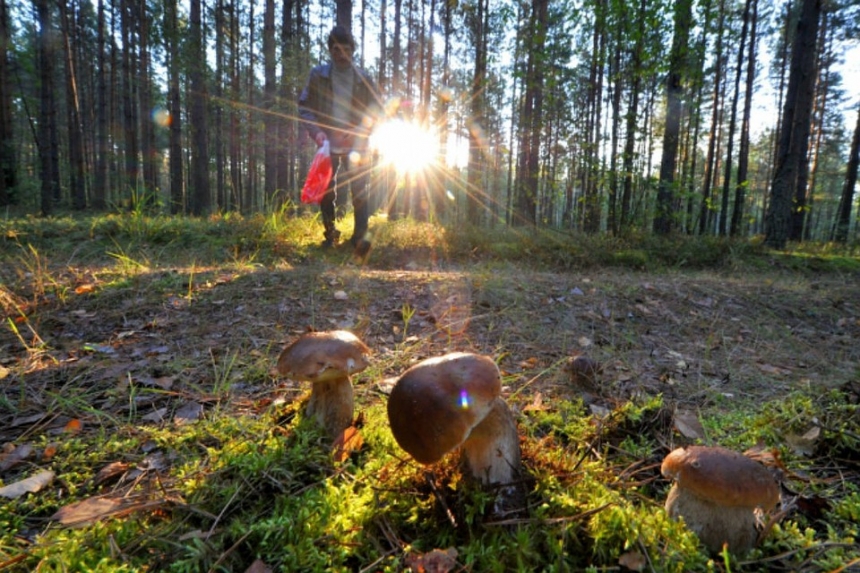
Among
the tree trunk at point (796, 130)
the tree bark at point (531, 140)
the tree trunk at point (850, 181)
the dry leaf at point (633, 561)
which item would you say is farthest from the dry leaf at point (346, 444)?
the tree trunk at point (850, 181)

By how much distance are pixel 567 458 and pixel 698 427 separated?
87cm

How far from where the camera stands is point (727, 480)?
3.79 feet

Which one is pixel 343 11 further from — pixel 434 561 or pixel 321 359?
pixel 434 561

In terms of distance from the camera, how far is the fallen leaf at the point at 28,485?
4.50 ft

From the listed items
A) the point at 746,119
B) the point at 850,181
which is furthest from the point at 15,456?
the point at 850,181

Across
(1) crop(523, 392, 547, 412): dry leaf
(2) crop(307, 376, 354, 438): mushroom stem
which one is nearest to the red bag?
(2) crop(307, 376, 354, 438): mushroom stem

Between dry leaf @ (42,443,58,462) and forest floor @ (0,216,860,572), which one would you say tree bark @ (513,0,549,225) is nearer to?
forest floor @ (0,216,860,572)

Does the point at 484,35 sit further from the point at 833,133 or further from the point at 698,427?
the point at 833,133

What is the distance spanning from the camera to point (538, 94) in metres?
11.6

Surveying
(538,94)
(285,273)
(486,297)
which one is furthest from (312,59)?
(486,297)

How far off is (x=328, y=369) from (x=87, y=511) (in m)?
0.84

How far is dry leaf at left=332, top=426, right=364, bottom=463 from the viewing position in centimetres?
160

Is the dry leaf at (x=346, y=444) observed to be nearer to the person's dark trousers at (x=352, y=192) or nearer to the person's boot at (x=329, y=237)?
the person's dark trousers at (x=352, y=192)

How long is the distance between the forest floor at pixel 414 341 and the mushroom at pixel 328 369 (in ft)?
A: 1.09
